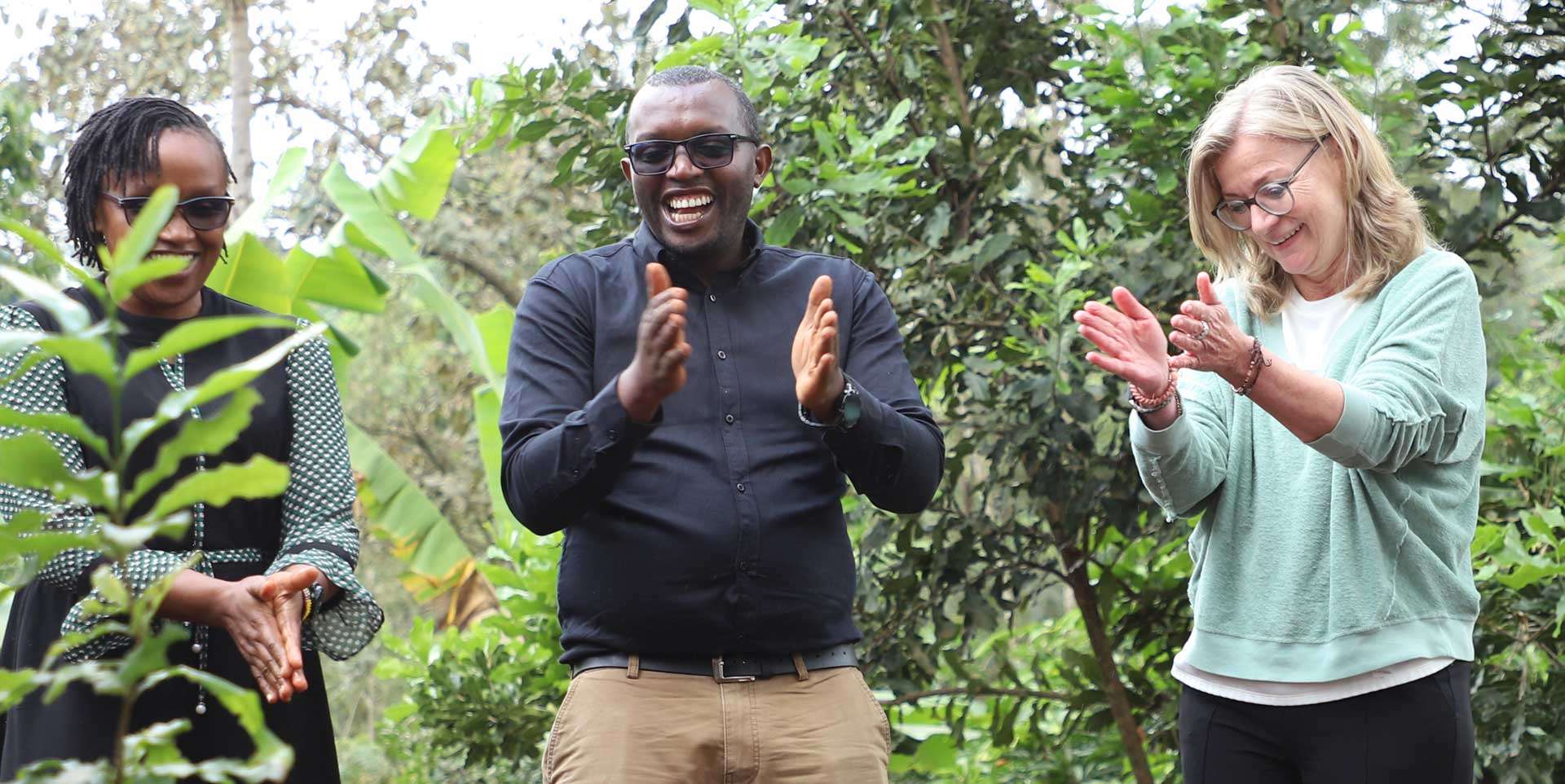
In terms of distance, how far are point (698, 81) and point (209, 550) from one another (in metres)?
1.17

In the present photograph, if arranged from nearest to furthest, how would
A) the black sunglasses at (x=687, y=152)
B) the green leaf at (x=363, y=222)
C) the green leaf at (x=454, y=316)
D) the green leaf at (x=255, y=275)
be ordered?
1. the black sunglasses at (x=687, y=152)
2. the green leaf at (x=255, y=275)
3. the green leaf at (x=363, y=222)
4. the green leaf at (x=454, y=316)

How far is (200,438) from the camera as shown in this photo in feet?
4.06

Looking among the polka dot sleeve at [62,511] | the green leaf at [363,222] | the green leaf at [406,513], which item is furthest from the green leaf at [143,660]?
the green leaf at [406,513]

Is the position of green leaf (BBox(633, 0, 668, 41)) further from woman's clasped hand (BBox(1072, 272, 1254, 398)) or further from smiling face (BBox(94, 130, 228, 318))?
woman's clasped hand (BBox(1072, 272, 1254, 398))

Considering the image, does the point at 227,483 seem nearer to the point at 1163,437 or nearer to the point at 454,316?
the point at 1163,437

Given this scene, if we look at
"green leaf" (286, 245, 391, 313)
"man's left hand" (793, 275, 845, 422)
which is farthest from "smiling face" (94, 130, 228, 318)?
"green leaf" (286, 245, 391, 313)

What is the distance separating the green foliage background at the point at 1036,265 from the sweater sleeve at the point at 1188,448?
887 millimetres

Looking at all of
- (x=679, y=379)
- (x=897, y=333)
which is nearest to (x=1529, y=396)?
(x=897, y=333)

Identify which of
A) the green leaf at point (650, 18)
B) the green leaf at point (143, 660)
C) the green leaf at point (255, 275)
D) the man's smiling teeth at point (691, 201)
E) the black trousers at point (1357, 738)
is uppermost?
the green leaf at point (650, 18)

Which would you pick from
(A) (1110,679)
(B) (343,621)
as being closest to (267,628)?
(B) (343,621)

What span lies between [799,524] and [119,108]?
1406mm

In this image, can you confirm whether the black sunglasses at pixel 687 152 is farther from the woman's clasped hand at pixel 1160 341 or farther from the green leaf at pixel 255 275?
the green leaf at pixel 255 275

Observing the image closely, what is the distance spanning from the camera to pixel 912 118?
4297 millimetres

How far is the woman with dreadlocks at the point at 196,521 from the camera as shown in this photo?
2396 mm
